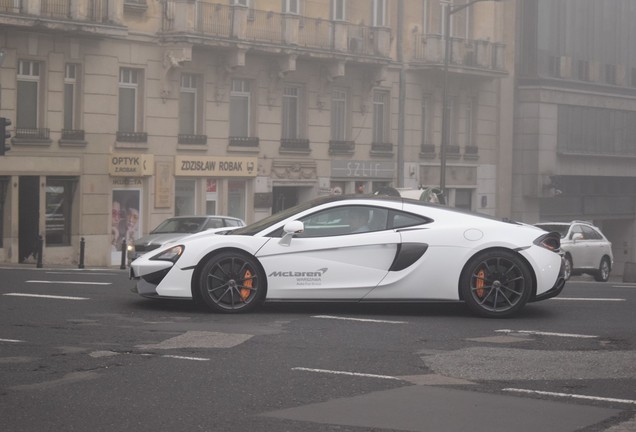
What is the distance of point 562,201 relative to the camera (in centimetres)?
5538

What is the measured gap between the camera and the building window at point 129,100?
124 ft

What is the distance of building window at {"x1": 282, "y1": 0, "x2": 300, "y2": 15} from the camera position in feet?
137

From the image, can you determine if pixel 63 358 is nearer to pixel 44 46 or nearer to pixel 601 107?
pixel 44 46

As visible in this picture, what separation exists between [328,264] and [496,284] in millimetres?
1690

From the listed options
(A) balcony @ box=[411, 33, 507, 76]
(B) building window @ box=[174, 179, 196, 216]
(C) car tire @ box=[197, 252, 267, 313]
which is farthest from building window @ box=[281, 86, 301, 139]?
(C) car tire @ box=[197, 252, 267, 313]

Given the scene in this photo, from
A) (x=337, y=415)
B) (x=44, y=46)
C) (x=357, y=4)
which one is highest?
(x=357, y=4)

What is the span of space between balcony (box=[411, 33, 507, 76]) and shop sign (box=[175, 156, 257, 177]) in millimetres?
8826

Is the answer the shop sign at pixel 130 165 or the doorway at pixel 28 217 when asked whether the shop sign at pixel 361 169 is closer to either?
the shop sign at pixel 130 165

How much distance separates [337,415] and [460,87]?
42977 mm

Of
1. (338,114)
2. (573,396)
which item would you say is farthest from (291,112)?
(573,396)

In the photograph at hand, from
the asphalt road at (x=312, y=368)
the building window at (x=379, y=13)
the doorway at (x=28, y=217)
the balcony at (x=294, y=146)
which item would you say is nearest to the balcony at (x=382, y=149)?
the balcony at (x=294, y=146)

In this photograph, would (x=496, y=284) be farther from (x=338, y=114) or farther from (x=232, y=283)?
(x=338, y=114)

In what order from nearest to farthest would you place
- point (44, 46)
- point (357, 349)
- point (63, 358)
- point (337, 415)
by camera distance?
1. point (337, 415)
2. point (63, 358)
3. point (357, 349)
4. point (44, 46)

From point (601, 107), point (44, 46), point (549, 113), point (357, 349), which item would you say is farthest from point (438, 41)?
point (357, 349)
